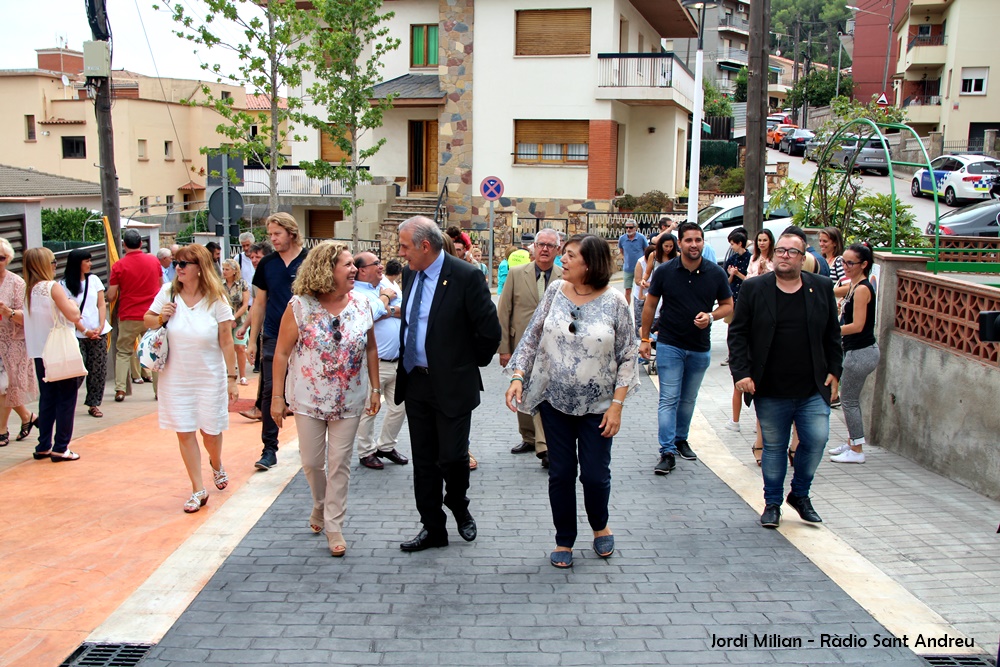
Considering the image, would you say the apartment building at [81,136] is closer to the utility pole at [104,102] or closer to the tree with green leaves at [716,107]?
the tree with green leaves at [716,107]

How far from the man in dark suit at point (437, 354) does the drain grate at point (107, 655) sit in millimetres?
1676

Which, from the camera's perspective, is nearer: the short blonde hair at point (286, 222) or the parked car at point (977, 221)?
the short blonde hair at point (286, 222)

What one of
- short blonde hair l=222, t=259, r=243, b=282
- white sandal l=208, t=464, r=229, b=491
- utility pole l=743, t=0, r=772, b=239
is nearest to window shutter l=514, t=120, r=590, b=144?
utility pole l=743, t=0, r=772, b=239

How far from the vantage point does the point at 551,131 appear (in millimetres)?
29953

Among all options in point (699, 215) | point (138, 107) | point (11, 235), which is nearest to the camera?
point (11, 235)

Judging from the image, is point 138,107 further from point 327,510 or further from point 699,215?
point 327,510

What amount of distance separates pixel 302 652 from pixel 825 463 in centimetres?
513

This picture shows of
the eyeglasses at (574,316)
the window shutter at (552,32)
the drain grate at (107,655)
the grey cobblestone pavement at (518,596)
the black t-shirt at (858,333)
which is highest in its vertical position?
the window shutter at (552,32)

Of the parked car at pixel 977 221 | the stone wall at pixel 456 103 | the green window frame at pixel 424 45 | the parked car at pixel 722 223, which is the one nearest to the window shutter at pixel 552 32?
the stone wall at pixel 456 103

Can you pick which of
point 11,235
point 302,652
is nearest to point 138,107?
point 11,235

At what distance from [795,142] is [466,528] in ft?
154

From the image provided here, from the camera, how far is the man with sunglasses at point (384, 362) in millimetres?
7355

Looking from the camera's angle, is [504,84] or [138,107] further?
[138,107]

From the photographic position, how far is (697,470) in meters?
7.55
